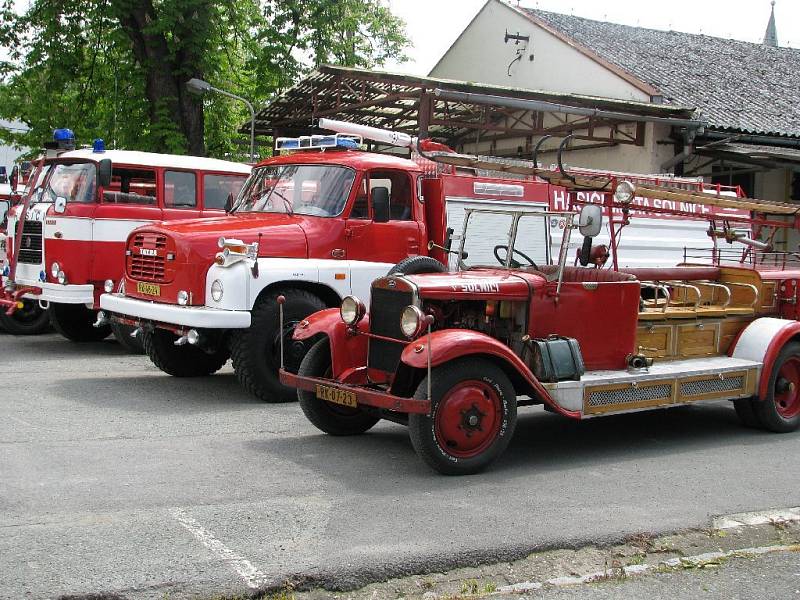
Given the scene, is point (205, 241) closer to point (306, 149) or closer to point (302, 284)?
point (302, 284)

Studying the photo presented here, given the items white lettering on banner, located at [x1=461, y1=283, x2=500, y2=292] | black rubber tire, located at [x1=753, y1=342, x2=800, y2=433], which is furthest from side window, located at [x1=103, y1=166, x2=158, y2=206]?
black rubber tire, located at [x1=753, y1=342, x2=800, y2=433]

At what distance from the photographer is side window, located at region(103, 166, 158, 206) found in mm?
13023

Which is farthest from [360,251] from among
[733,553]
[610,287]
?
[733,553]

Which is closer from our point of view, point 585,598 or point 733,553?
point 585,598

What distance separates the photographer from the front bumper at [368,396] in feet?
22.4

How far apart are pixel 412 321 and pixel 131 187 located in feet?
23.7

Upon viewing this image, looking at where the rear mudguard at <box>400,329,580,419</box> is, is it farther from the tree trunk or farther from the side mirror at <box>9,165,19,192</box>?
the tree trunk

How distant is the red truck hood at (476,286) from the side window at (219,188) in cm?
658

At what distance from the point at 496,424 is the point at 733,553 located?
2006mm

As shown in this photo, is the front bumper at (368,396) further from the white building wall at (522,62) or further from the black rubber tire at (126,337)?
the white building wall at (522,62)

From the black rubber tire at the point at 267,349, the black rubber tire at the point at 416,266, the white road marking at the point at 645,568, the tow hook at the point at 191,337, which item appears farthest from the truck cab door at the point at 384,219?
the white road marking at the point at 645,568

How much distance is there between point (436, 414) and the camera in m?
6.96

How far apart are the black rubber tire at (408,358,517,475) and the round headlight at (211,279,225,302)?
3.22m

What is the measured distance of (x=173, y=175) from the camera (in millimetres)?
13453
